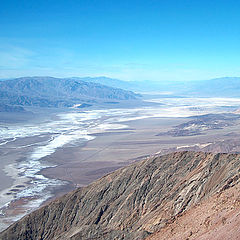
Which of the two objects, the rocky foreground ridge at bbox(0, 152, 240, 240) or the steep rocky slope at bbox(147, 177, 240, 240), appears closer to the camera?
the steep rocky slope at bbox(147, 177, 240, 240)

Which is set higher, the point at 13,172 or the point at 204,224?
the point at 204,224

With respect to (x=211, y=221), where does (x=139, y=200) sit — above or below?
below

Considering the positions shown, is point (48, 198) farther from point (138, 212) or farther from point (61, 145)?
point (61, 145)

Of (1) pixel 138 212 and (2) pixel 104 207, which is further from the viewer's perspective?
(2) pixel 104 207

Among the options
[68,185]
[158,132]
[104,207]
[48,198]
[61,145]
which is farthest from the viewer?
[158,132]

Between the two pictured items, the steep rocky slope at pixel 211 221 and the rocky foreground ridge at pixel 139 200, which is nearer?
the steep rocky slope at pixel 211 221

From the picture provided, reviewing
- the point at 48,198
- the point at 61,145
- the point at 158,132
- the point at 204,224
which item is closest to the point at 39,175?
the point at 48,198

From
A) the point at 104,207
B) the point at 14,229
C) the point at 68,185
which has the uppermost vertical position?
the point at 104,207

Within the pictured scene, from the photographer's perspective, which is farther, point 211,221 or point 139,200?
point 139,200
